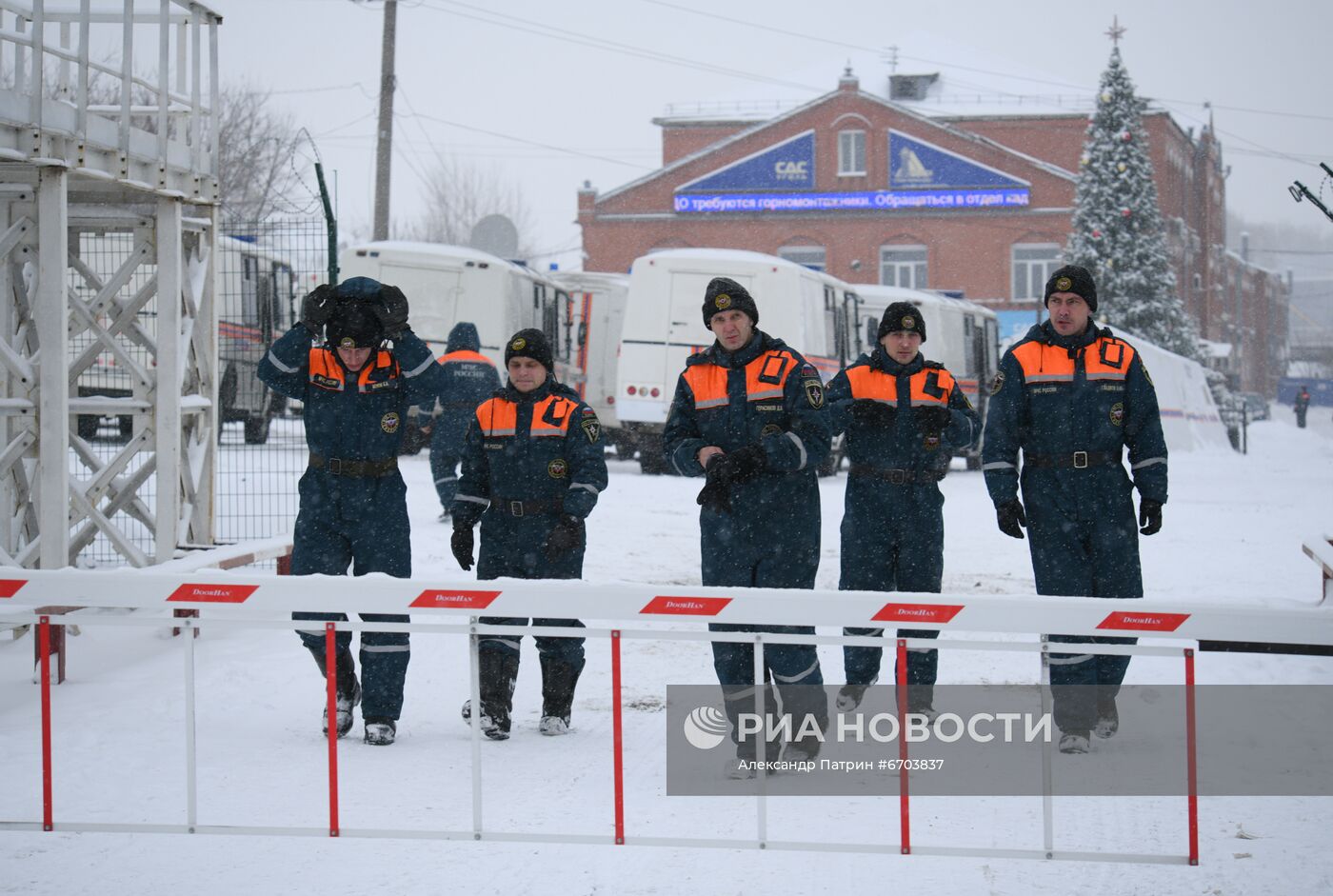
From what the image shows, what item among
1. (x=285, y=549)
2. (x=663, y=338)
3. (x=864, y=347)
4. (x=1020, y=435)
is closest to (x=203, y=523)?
(x=285, y=549)

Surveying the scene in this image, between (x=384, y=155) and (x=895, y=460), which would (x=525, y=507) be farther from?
(x=384, y=155)

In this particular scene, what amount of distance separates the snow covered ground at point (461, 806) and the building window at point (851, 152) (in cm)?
5079

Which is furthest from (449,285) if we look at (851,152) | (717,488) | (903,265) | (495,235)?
(851,152)

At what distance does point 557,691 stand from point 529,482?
93 centimetres

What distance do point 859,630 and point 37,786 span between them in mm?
3530

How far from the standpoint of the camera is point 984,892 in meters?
4.72

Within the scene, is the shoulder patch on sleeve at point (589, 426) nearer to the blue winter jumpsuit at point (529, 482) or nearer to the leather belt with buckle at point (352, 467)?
the blue winter jumpsuit at point (529, 482)

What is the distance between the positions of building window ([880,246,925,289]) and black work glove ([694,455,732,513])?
5304 cm

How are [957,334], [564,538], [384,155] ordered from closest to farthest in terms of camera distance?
[564,538] < [384,155] < [957,334]

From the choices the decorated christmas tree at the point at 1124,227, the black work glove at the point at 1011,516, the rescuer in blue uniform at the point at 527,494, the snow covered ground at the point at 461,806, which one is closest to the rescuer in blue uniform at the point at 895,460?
the black work glove at the point at 1011,516

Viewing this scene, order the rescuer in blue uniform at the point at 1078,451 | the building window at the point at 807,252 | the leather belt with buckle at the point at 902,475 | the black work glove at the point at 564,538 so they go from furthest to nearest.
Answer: the building window at the point at 807,252
the leather belt with buckle at the point at 902,475
the black work glove at the point at 564,538
the rescuer in blue uniform at the point at 1078,451

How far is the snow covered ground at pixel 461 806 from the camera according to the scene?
4875 millimetres

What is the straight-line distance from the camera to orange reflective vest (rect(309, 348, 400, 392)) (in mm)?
6875

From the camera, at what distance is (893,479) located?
699 centimetres
